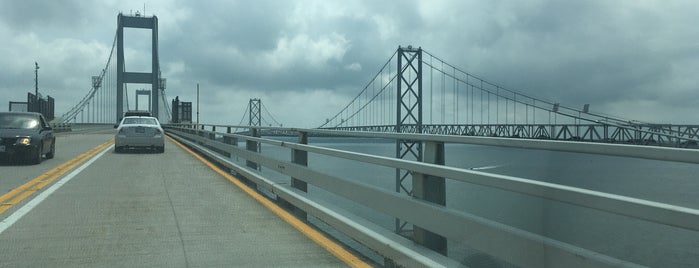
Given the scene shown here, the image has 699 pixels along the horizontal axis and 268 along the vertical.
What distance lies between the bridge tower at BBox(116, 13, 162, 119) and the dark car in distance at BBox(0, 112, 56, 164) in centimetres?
5427

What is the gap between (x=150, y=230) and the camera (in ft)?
24.2

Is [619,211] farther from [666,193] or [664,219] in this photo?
[666,193]

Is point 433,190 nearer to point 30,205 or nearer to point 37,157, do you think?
point 30,205

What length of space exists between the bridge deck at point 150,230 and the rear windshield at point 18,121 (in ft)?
→ 20.3

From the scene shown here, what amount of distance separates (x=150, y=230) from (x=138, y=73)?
75.9 metres

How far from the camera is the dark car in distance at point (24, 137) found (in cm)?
1647

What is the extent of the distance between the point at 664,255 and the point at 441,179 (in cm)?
177

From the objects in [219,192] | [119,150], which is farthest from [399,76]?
[219,192]

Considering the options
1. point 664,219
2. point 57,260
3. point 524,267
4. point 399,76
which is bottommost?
point 57,260

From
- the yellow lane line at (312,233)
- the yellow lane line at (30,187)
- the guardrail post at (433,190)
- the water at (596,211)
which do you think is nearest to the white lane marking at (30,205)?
the yellow lane line at (30,187)

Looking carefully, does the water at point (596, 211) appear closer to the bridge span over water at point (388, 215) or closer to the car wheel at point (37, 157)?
Result: the bridge span over water at point (388, 215)

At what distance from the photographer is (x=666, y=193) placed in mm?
4023

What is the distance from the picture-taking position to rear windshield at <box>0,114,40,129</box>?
693 inches

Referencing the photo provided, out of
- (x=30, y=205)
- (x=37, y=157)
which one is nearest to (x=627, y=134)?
(x=30, y=205)
